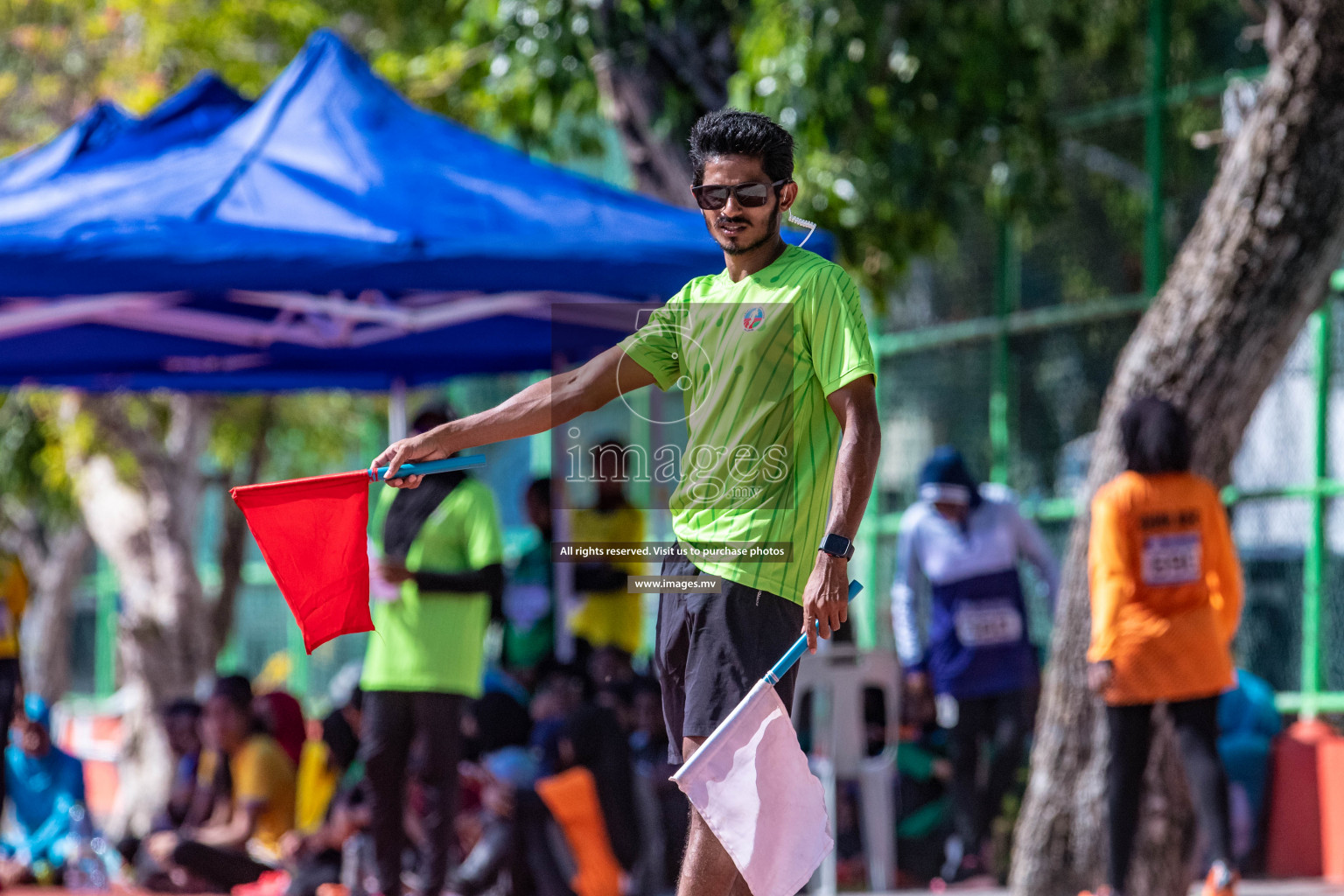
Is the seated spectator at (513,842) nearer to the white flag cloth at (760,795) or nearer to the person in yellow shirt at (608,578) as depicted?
the person in yellow shirt at (608,578)

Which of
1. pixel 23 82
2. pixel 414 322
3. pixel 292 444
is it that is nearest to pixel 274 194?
pixel 414 322

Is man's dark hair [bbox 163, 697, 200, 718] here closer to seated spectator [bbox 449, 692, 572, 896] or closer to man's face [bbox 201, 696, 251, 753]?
man's face [bbox 201, 696, 251, 753]

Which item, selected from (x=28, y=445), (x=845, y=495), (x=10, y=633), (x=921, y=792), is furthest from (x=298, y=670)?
(x=845, y=495)

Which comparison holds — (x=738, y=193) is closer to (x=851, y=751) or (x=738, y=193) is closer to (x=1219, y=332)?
(x=1219, y=332)

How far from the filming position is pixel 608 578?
8930 mm

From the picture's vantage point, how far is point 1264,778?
8.06 meters

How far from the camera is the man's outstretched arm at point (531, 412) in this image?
401cm

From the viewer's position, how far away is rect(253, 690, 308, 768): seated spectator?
892cm

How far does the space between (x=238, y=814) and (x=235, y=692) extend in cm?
56

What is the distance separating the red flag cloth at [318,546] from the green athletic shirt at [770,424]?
789mm

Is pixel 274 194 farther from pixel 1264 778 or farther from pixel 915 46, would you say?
pixel 1264 778

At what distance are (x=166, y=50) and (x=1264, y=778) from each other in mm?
8498

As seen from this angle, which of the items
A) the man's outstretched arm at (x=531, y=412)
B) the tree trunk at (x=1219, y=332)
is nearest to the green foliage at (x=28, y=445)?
the tree trunk at (x=1219, y=332)

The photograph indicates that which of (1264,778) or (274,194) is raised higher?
(274,194)
